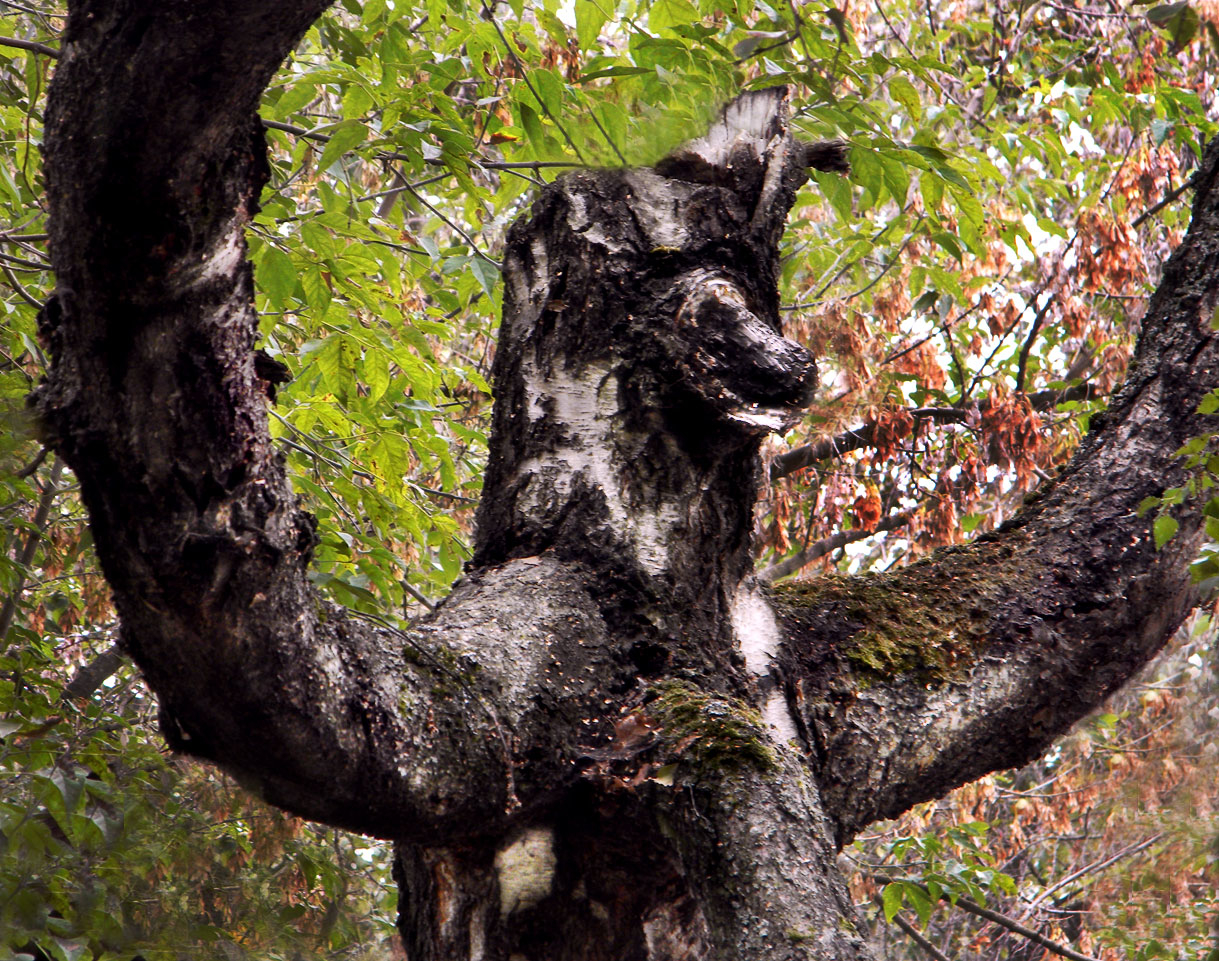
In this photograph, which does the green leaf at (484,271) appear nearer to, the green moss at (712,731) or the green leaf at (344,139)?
the green leaf at (344,139)

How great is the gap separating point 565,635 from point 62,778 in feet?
3.77

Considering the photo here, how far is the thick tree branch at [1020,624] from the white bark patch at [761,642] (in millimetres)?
36

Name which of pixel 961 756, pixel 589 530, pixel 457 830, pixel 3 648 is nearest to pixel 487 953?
pixel 457 830

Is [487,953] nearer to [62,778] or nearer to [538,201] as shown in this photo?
[62,778]

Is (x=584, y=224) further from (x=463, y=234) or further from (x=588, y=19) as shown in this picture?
(x=463, y=234)

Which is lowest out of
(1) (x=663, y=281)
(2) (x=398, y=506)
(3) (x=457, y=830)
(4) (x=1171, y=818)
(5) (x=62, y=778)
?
(4) (x=1171, y=818)

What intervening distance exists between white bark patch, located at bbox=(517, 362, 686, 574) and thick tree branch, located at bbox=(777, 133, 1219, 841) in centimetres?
29

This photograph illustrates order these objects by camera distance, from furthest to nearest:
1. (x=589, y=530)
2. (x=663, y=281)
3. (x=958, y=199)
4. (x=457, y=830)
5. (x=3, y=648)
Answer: (x=3, y=648), (x=958, y=199), (x=663, y=281), (x=589, y=530), (x=457, y=830)

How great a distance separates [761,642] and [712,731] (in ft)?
0.99

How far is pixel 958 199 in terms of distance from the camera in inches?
93.6

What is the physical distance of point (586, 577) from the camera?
65.3 inches

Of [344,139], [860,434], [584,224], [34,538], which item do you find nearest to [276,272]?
[344,139]

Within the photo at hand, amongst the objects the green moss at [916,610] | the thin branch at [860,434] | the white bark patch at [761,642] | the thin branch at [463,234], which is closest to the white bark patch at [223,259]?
the white bark patch at [761,642]

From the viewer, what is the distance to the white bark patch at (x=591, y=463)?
1.71 m
